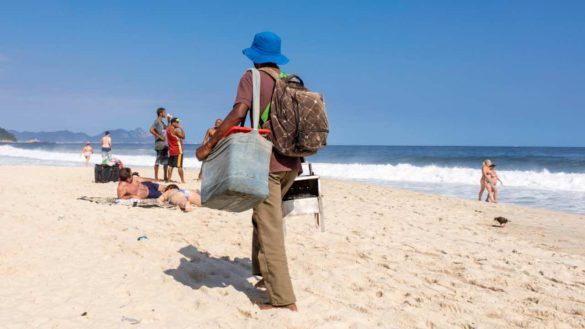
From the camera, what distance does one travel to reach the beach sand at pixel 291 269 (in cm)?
334

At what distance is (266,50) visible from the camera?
3229 millimetres

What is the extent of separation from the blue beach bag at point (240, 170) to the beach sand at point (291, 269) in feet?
2.90

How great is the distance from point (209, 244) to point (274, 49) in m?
3.09

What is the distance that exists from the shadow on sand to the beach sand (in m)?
0.02

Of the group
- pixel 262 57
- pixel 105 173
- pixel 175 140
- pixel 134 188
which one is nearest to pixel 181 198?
pixel 134 188

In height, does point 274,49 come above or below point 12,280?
above

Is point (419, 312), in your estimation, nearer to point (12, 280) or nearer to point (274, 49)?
point (274, 49)

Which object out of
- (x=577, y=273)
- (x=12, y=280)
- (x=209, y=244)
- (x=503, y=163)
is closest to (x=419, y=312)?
(x=577, y=273)

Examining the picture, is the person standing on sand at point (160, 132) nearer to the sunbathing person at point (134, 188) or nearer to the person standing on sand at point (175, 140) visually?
the person standing on sand at point (175, 140)

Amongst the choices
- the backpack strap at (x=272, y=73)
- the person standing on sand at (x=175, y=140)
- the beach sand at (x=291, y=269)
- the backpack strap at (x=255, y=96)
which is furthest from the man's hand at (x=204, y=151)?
the person standing on sand at (x=175, y=140)

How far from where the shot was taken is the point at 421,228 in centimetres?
744

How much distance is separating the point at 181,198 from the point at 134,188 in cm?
129

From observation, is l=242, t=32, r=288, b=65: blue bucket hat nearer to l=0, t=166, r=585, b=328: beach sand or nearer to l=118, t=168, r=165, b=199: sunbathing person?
l=0, t=166, r=585, b=328: beach sand

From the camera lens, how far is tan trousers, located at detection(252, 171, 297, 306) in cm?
321
